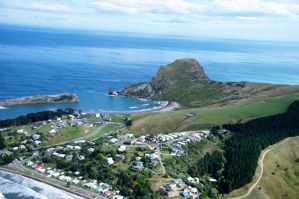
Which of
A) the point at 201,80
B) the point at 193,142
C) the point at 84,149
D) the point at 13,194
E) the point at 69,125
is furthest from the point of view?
the point at 201,80

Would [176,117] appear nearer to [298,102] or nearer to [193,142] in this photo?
[193,142]

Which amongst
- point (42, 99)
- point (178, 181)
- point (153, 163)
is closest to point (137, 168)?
point (153, 163)

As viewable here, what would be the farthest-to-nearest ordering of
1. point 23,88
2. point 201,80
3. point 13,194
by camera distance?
point 201,80 < point 23,88 < point 13,194

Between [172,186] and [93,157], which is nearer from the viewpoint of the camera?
[172,186]

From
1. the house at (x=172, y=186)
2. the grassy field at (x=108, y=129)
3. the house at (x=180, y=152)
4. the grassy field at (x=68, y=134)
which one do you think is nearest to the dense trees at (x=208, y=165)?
the house at (x=180, y=152)

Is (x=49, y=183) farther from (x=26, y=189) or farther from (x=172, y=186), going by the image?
(x=172, y=186)

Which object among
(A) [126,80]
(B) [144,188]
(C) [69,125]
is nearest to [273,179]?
(B) [144,188]
